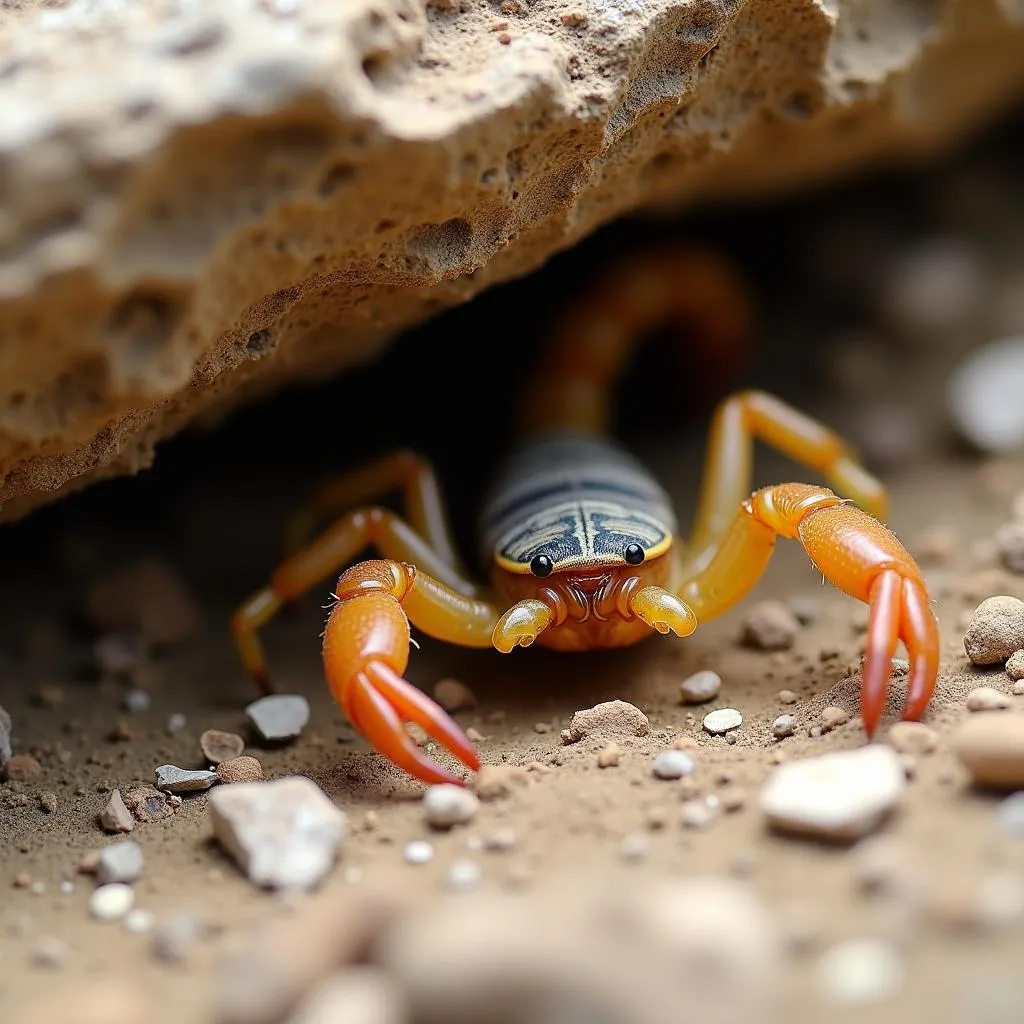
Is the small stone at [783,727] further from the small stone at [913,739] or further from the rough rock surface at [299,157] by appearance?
the rough rock surface at [299,157]

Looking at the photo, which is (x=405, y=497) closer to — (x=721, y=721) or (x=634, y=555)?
(x=634, y=555)

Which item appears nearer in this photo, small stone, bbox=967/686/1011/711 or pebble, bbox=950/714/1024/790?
pebble, bbox=950/714/1024/790

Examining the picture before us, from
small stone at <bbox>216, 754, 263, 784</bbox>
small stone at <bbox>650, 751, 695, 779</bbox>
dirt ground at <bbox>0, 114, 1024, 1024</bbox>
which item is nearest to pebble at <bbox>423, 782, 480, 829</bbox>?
dirt ground at <bbox>0, 114, 1024, 1024</bbox>

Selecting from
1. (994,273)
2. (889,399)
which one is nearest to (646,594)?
(889,399)

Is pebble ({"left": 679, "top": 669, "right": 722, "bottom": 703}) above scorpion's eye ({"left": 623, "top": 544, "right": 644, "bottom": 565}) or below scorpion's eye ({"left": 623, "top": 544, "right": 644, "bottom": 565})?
below

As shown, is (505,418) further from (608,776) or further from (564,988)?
(564,988)

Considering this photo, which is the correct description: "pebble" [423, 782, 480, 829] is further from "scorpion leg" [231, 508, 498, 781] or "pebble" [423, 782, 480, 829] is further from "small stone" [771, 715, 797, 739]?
"small stone" [771, 715, 797, 739]

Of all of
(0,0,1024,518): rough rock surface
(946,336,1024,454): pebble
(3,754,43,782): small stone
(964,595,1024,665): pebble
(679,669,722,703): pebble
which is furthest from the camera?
(946,336,1024,454): pebble
